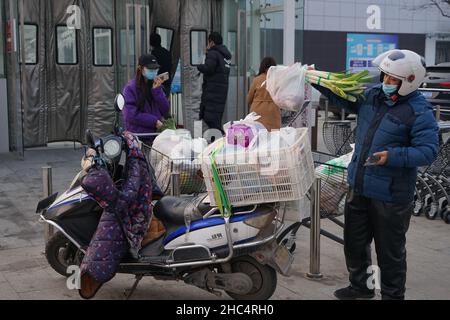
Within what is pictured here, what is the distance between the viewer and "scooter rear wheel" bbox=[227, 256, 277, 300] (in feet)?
13.9

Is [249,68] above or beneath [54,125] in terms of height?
above

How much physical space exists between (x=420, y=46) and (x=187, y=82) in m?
21.9

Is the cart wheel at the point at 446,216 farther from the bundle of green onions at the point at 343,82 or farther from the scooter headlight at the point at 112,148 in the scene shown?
the scooter headlight at the point at 112,148

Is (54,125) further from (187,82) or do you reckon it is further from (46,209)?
(46,209)

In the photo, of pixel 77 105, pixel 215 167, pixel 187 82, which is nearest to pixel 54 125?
pixel 77 105

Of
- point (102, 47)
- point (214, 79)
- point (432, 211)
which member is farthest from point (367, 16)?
point (432, 211)

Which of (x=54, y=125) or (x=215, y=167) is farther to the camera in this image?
(x=54, y=125)

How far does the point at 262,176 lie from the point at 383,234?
3.37 ft

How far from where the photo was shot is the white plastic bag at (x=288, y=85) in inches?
179

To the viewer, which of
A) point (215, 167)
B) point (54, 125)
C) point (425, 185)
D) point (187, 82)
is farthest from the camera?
point (187, 82)

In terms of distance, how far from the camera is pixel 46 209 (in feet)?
15.0

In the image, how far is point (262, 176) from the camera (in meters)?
4.07

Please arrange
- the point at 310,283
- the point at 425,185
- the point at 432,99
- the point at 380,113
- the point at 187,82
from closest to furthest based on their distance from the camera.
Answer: the point at 380,113, the point at 310,283, the point at 425,185, the point at 187,82, the point at 432,99

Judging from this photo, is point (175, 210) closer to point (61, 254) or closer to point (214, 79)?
point (61, 254)
